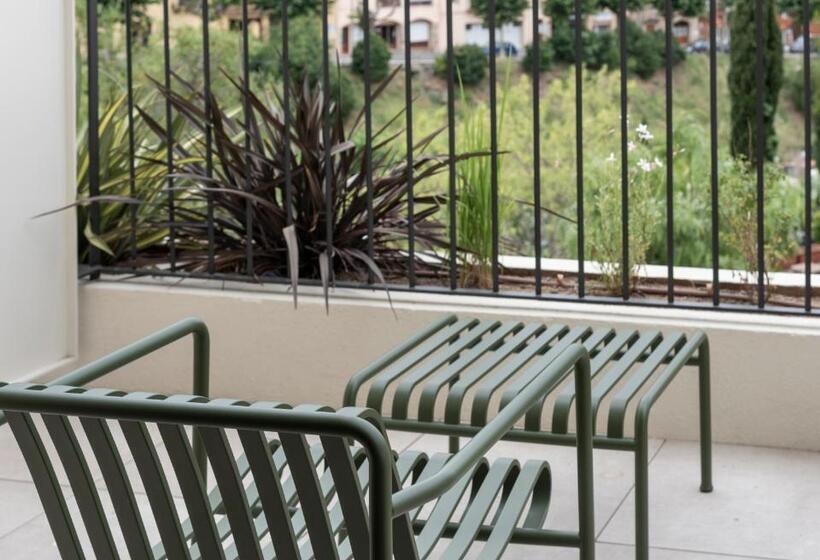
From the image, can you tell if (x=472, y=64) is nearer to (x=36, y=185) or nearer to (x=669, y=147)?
(x=36, y=185)

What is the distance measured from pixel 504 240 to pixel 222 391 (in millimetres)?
1010

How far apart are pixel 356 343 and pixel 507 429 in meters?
1.91

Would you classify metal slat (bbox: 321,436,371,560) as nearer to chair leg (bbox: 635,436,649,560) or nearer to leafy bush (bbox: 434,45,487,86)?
chair leg (bbox: 635,436,649,560)

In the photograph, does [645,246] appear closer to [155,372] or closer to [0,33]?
[155,372]

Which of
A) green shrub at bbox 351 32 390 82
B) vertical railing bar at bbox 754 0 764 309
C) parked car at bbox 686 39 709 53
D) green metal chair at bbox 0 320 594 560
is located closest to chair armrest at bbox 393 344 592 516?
green metal chair at bbox 0 320 594 560

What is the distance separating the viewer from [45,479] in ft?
7.08

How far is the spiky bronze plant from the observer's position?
4359mm

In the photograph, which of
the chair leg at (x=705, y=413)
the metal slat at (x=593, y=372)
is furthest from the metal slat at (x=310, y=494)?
the chair leg at (x=705, y=413)

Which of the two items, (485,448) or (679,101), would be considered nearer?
(485,448)

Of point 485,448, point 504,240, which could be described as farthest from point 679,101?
point 485,448

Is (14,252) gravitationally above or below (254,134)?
below

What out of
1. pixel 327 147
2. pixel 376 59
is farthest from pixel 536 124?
pixel 376 59

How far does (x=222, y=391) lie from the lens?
14.4ft

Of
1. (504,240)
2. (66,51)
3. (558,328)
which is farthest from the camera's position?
(504,240)
